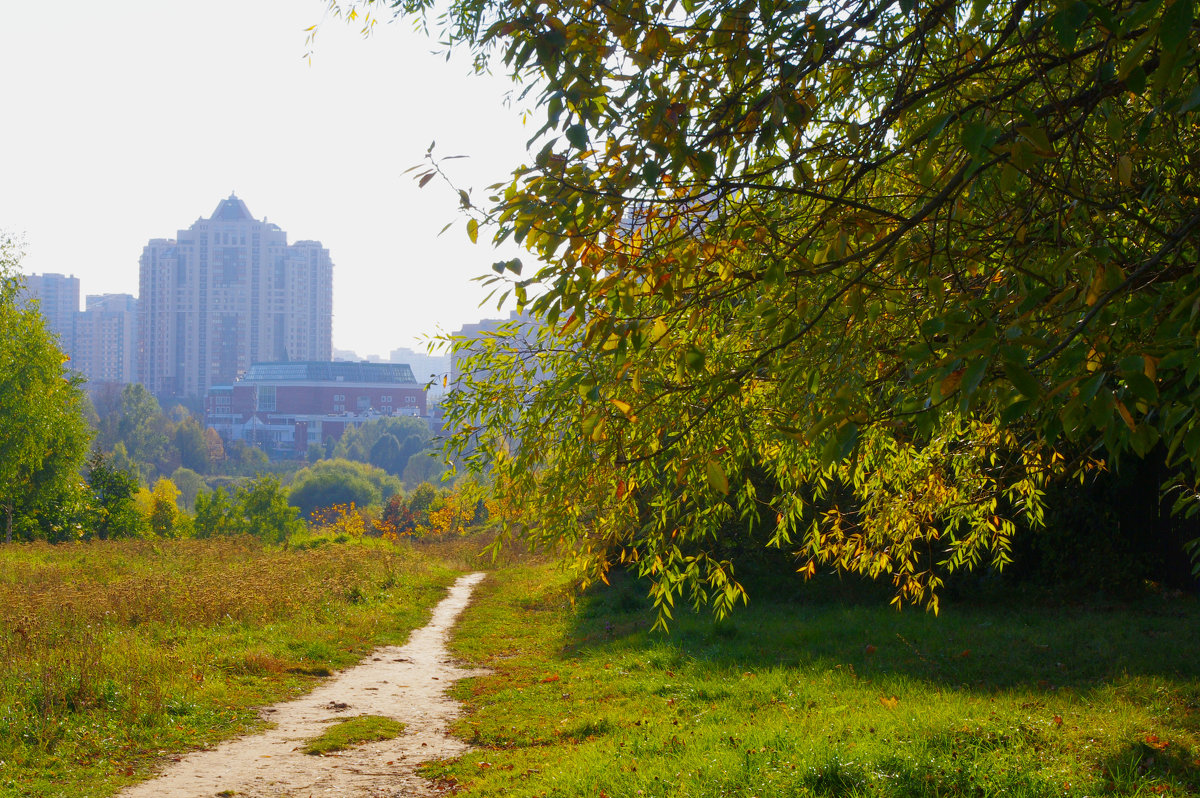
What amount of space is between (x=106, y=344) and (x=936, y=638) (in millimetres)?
161973

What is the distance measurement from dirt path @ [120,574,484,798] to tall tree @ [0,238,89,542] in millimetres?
21964

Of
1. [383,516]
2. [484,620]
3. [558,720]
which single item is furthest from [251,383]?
[558,720]

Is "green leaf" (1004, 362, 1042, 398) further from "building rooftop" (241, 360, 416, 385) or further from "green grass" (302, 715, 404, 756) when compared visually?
"building rooftop" (241, 360, 416, 385)

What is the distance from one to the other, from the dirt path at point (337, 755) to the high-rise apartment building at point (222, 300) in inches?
A: 4924

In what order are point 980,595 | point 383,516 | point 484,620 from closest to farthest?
point 980,595 → point 484,620 → point 383,516

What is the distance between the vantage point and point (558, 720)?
7.91 meters

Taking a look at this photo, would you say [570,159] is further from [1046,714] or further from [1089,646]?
[1089,646]

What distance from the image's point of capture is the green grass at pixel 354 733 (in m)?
7.19

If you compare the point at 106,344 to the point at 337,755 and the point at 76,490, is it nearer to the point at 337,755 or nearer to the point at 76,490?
the point at 76,490

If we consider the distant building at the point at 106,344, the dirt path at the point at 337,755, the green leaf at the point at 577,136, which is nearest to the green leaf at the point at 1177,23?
the green leaf at the point at 577,136

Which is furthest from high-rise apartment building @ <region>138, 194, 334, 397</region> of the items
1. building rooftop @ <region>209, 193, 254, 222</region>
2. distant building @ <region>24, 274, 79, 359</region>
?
distant building @ <region>24, 274, 79, 359</region>

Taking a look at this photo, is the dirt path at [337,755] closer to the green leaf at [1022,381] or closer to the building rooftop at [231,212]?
the green leaf at [1022,381]

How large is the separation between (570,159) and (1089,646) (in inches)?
376

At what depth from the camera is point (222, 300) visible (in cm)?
12962
